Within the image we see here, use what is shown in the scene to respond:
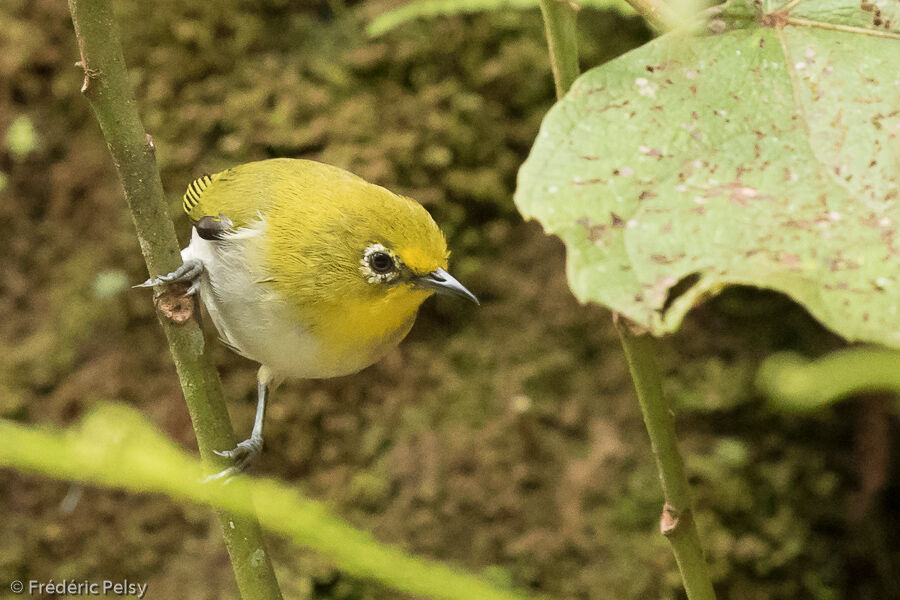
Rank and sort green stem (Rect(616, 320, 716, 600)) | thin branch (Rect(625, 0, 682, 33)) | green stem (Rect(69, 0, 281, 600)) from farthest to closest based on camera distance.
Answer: green stem (Rect(69, 0, 281, 600)) → green stem (Rect(616, 320, 716, 600)) → thin branch (Rect(625, 0, 682, 33))

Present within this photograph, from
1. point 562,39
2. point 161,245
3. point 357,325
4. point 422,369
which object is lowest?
point 422,369

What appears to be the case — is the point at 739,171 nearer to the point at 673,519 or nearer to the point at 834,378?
the point at 673,519

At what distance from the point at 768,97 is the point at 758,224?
0.24m

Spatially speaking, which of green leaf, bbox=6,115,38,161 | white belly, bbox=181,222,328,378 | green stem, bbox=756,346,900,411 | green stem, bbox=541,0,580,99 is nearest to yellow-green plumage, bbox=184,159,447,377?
white belly, bbox=181,222,328,378

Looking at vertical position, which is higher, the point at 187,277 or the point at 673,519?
the point at 187,277

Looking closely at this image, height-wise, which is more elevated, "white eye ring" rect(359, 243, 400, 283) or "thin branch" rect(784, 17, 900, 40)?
"thin branch" rect(784, 17, 900, 40)

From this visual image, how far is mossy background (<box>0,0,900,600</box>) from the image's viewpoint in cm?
351

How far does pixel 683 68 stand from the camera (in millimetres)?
1028

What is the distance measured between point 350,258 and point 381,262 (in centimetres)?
8

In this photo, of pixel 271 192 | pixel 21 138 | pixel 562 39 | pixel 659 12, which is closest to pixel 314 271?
pixel 271 192

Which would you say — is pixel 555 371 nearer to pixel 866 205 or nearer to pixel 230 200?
pixel 230 200

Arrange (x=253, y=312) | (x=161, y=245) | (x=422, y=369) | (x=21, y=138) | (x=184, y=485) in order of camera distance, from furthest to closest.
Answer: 1. (x=21, y=138)
2. (x=422, y=369)
3. (x=253, y=312)
4. (x=161, y=245)
5. (x=184, y=485)

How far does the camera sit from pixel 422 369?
388 cm

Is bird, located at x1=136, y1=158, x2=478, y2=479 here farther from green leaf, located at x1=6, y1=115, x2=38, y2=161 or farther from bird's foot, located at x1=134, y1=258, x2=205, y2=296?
green leaf, located at x1=6, y1=115, x2=38, y2=161
